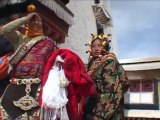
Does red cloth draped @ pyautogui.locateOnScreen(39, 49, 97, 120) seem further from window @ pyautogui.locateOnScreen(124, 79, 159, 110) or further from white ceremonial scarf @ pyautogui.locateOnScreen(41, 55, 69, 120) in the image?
window @ pyautogui.locateOnScreen(124, 79, 159, 110)

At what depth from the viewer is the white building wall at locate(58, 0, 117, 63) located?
10.1 metres

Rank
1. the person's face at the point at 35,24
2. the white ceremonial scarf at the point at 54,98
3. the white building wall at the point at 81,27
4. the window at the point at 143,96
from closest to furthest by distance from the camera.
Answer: the white ceremonial scarf at the point at 54,98
the person's face at the point at 35,24
the window at the point at 143,96
the white building wall at the point at 81,27

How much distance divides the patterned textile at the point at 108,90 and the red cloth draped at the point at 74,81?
0.25m

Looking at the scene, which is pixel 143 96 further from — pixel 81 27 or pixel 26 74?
pixel 81 27

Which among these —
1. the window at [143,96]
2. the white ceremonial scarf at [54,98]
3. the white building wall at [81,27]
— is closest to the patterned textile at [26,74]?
the white ceremonial scarf at [54,98]

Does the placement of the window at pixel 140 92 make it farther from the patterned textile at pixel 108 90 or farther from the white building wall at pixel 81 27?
the white building wall at pixel 81 27

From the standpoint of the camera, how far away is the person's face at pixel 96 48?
145 inches

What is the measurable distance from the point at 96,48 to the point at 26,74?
0.80 m

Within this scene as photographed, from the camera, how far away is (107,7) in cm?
1455

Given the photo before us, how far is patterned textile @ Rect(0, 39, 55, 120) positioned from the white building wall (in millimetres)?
6184

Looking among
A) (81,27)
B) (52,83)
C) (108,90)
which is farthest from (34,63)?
(81,27)

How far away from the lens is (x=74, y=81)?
124 inches

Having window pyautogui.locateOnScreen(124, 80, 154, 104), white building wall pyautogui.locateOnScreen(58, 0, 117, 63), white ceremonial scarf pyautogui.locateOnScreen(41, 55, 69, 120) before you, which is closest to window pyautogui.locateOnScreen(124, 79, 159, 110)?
window pyautogui.locateOnScreen(124, 80, 154, 104)

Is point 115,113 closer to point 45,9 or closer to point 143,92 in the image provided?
point 143,92
